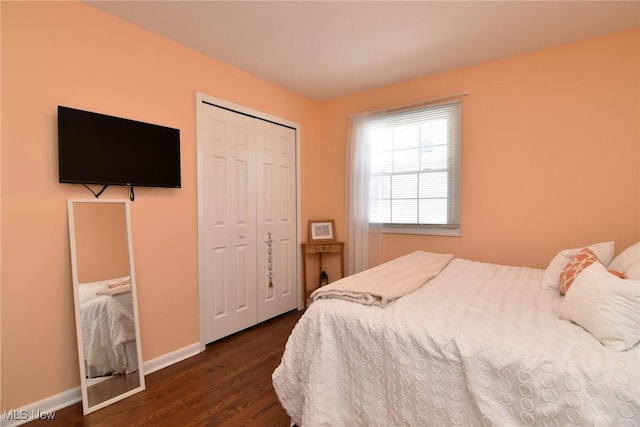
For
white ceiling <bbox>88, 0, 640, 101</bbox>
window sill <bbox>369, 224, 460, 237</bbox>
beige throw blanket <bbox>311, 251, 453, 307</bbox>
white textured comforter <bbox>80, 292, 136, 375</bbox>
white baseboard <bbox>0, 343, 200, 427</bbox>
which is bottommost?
white baseboard <bbox>0, 343, 200, 427</bbox>

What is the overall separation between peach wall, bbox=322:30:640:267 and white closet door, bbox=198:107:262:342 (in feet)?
5.90

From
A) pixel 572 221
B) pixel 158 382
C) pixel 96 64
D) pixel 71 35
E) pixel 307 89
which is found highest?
pixel 307 89

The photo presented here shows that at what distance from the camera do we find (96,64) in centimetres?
209

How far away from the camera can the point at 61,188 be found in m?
1.94

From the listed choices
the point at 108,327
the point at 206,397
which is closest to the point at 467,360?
the point at 206,397

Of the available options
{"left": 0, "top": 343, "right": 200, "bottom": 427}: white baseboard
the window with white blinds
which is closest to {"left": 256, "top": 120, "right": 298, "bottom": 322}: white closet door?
the window with white blinds

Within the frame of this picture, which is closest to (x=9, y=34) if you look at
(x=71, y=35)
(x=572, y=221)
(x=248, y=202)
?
(x=71, y=35)

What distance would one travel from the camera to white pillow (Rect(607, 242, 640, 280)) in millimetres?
1646

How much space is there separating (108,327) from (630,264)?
3.17 metres

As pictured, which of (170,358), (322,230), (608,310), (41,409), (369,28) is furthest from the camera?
(322,230)

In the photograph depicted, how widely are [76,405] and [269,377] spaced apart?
1.19 m

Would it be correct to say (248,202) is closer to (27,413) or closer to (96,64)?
(96,64)

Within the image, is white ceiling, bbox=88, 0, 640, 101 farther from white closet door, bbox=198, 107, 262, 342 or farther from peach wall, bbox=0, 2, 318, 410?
white closet door, bbox=198, 107, 262, 342

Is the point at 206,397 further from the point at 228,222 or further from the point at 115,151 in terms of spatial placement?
the point at 115,151
